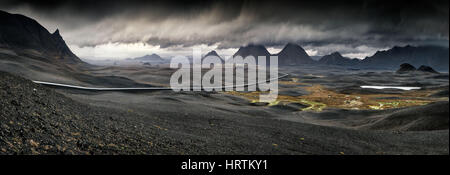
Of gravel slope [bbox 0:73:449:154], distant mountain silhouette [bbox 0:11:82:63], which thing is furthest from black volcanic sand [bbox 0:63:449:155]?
distant mountain silhouette [bbox 0:11:82:63]

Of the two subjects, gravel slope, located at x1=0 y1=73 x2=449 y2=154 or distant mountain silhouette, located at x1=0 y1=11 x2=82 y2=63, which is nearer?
gravel slope, located at x1=0 y1=73 x2=449 y2=154

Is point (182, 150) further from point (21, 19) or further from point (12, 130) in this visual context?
point (21, 19)

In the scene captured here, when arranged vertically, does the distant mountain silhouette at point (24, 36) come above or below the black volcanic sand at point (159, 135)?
above

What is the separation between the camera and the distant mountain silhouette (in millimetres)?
142863

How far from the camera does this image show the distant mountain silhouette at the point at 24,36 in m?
143

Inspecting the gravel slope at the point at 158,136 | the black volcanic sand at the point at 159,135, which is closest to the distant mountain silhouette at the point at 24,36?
the black volcanic sand at the point at 159,135

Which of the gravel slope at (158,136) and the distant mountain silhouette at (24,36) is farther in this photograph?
the distant mountain silhouette at (24,36)

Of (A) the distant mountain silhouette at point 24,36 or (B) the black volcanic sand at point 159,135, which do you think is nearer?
(B) the black volcanic sand at point 159,135

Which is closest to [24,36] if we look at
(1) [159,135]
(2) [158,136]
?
(1) [159,135]

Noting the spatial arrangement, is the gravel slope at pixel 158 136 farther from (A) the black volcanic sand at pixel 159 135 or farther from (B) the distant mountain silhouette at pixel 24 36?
(B) the distant mountain silhouette at pixel 24 36

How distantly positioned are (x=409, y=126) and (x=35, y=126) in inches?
1062

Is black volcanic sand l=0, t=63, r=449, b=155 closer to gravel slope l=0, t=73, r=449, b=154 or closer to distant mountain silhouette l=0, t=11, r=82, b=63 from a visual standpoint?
gravel slope l=0, t=73, r=449, b=154

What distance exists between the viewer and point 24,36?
6255 inches
